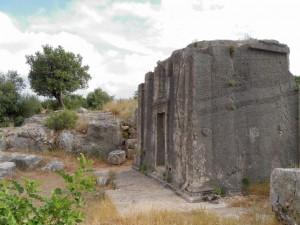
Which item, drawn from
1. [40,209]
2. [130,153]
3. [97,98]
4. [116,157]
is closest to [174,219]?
[40,209]

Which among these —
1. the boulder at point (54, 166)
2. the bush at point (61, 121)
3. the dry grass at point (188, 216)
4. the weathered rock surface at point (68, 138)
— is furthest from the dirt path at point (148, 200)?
the bush at point (61, 121)

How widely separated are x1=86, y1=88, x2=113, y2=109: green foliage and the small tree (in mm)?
3493

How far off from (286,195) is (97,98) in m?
22.8

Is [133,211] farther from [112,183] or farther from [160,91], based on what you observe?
[160,91]

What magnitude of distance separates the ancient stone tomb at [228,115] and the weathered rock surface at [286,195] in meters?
2.20

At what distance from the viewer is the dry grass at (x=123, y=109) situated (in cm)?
1717

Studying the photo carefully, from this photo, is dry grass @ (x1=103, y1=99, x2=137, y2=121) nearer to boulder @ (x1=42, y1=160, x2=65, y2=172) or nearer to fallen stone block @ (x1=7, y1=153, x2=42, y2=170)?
boulder @ (x1=42, y1=160, x2=65, y2=172)

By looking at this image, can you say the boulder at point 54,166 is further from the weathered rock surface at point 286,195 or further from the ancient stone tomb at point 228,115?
the weathered rock surface at point 286,195

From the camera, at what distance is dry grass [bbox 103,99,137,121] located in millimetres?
17173

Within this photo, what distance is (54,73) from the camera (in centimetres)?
2205

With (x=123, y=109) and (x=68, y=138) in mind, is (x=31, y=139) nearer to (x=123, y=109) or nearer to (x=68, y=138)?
(x=68, y=138)

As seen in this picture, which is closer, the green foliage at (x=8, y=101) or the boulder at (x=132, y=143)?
the boulder at (x=132, y=143)

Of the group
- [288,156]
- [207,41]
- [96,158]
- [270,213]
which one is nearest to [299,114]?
[288,156]

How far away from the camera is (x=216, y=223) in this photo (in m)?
5.09
